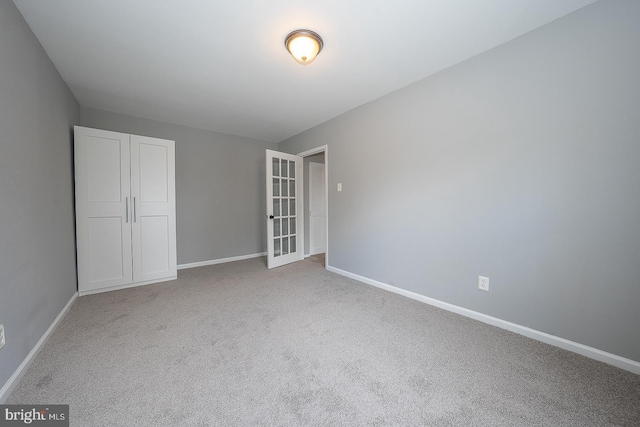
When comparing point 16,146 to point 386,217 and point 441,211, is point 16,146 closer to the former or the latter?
point 386,217

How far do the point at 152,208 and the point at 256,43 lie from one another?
254 cm

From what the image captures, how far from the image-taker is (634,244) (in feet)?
4.76

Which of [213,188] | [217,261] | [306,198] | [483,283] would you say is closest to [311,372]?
[483,283]

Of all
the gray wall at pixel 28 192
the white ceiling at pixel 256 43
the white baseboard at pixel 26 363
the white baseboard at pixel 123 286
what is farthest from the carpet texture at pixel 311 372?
the white ceiling at pixel 256 43

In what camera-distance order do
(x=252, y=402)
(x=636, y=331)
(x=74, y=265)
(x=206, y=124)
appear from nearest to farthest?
(x=252, y=402) < (x=636, y=331) < (x=74, y=265) < (x=206, y=124)

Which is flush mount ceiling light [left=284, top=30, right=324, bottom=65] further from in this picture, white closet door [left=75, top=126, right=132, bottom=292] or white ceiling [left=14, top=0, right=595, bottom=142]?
white closet door [left=75, top=126, right=132, bottom=292]

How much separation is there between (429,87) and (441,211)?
1.35 m

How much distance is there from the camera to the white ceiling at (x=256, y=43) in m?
1.59

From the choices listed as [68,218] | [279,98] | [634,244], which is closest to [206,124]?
[279,98]

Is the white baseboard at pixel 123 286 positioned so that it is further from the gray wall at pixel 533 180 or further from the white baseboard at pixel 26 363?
the gray wall at pixel 533 180

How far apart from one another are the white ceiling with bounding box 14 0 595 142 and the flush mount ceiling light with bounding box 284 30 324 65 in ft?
0.18

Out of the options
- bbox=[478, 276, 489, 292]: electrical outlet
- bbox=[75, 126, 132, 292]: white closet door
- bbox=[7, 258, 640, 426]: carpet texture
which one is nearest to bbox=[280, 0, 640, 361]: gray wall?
bbox=[478, 276, 489, 292]: electrical outlet

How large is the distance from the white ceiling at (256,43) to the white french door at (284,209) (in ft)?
3.97

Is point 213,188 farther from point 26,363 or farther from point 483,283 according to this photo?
point 483,283
